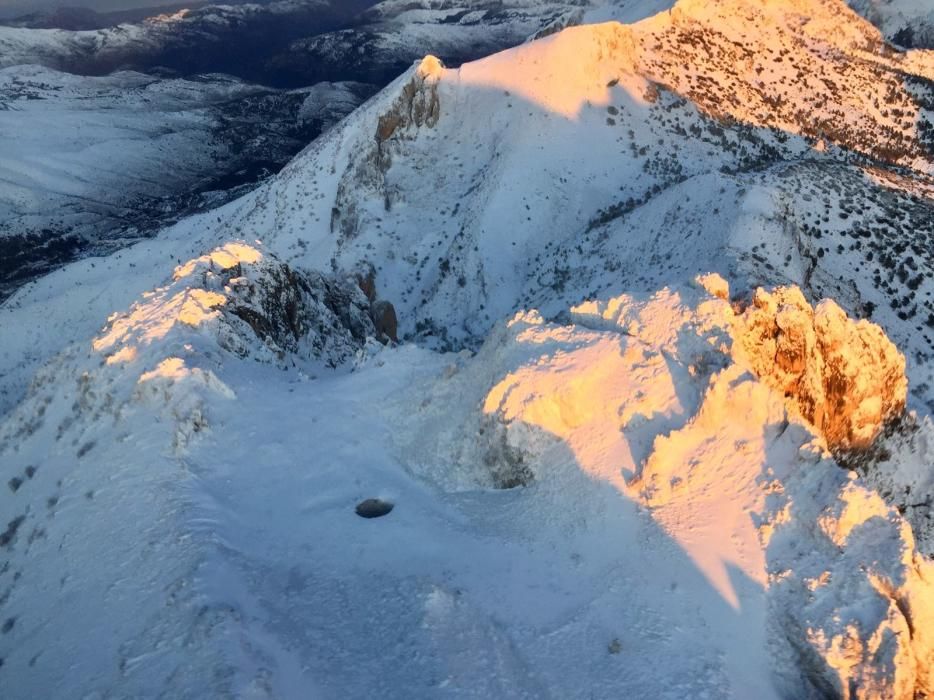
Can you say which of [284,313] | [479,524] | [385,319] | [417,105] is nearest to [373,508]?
[479,524]

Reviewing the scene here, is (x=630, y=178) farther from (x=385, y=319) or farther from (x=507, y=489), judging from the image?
(x=507, y=489)

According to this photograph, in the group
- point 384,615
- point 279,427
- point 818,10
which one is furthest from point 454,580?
point 818,10

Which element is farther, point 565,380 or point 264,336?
point 264,336

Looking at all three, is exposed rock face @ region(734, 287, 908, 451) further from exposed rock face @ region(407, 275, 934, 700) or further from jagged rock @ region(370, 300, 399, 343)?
jagged rock @ region(370, 300, 399, 343)

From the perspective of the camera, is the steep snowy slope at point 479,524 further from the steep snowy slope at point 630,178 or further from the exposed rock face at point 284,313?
the steep snowy slope at point 630,178

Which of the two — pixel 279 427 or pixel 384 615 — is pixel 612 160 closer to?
Answer: pixel 279 427

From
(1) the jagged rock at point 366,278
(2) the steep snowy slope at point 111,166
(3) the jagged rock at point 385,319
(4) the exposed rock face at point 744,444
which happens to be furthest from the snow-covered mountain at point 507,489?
(2) the steep snowy slope at point 111,166
